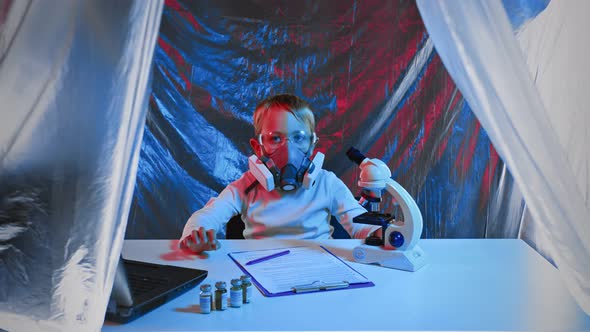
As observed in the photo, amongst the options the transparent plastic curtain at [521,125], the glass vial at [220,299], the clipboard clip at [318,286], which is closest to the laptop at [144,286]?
the glass vial at [220,299]

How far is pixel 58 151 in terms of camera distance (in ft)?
2.60

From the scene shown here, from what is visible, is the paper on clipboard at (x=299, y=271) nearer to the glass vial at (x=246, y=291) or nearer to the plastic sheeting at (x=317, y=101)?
the glass vial at (x=246, y=291)

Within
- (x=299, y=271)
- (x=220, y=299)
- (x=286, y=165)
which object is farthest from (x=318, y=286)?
(x=286, y=165)

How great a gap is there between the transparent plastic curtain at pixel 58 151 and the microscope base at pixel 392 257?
690 millimetres

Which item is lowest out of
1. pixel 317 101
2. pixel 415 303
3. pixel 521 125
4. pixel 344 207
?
pixel 415 303

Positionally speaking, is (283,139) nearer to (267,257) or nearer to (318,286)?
(267,257)

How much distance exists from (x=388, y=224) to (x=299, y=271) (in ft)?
0.83

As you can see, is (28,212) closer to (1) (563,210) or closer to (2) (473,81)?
(2) (473,81)

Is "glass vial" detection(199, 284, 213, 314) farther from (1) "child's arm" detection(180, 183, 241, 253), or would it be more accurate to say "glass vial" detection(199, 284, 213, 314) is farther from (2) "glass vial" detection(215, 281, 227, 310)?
(1) "child's arm" detection(180, 183, 241, 253)

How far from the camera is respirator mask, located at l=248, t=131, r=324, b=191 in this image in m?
1.81

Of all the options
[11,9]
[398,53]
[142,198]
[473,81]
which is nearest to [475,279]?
[473,81]

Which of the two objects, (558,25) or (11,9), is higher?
(558,25)

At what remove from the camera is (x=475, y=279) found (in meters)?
1.23

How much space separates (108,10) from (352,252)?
884 millimetres
